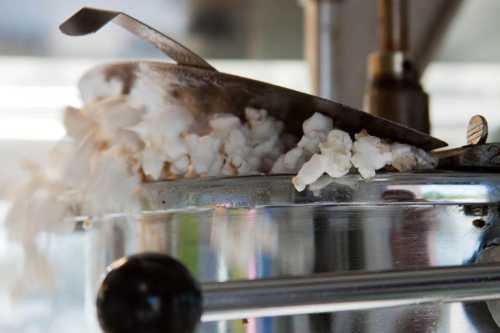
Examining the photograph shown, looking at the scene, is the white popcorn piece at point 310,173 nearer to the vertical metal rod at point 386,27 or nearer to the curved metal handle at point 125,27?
the curved metal handle at point 125,27

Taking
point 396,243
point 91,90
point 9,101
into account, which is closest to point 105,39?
point 9,101

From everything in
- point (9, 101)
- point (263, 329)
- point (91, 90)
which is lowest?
point (263, 329)

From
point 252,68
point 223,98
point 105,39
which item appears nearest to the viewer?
point 223,98

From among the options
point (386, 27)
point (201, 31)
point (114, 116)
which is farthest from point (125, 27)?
point (201, 31)

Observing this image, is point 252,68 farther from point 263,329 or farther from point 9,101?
point 263,329

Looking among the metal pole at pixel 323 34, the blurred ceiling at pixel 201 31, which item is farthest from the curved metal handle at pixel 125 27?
the blurred ceiling at pixel 201 31

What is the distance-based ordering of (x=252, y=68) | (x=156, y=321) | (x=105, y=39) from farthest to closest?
(x=252, y=68), (x=105, y=39), (x=156, y=321)

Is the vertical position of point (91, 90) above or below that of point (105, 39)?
below

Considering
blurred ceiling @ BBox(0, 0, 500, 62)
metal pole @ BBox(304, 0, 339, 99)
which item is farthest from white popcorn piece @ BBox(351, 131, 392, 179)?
blurred ceiling @ BBox(0, 0, 500, 62)
